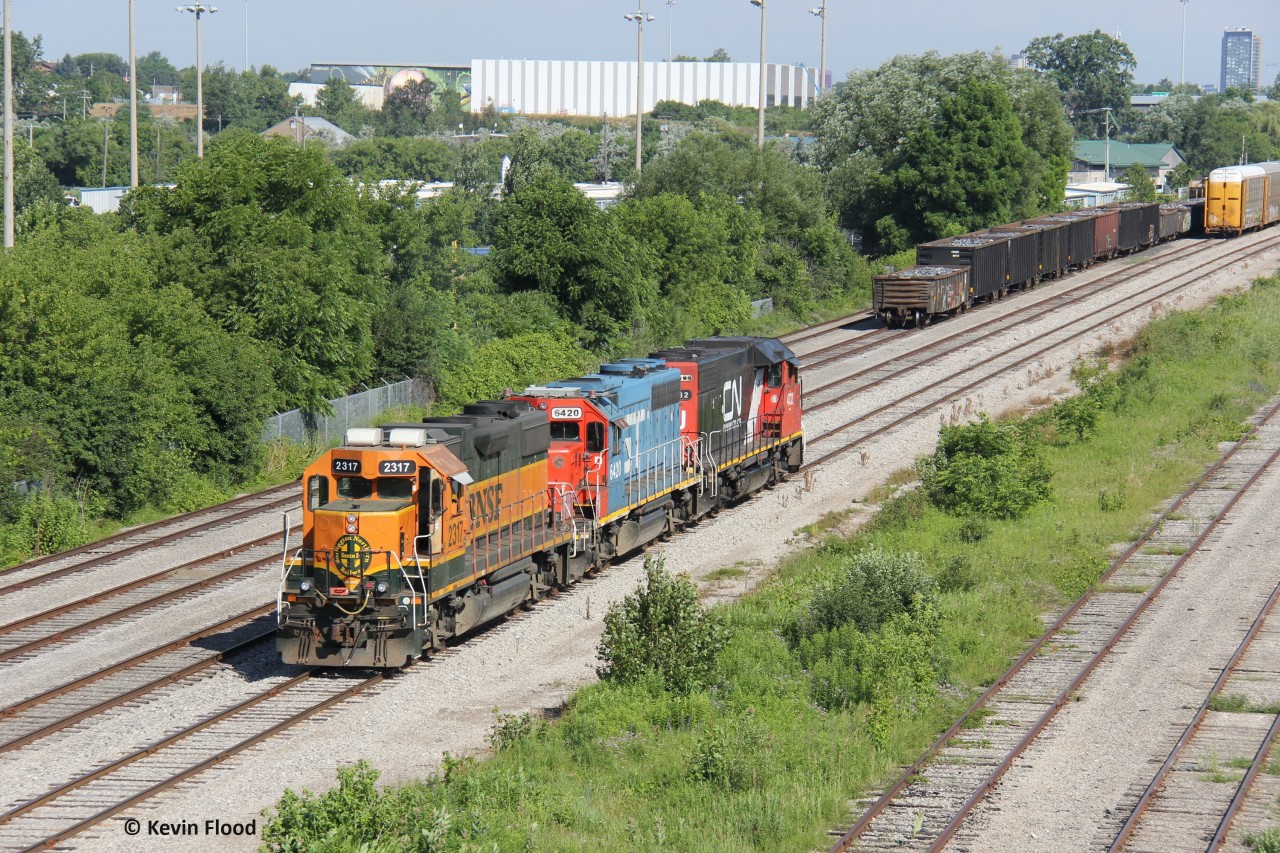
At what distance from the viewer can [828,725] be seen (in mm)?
18938

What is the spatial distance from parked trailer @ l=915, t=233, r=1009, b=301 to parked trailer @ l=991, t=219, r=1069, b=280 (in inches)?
144

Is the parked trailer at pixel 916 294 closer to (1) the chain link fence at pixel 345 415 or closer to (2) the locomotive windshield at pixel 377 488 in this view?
(1) the chain link fence at pixel 345 415

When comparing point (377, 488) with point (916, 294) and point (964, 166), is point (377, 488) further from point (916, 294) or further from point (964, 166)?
point (964, 166)

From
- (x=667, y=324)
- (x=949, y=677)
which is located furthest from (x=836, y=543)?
(x=667, y=324)

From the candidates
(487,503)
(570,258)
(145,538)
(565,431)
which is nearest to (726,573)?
(565,431)

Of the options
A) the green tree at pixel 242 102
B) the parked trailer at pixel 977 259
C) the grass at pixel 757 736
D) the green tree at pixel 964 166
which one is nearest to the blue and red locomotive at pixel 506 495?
the grass at pixel 757 736

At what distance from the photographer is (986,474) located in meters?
32.2

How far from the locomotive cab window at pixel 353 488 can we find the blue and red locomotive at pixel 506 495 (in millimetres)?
20

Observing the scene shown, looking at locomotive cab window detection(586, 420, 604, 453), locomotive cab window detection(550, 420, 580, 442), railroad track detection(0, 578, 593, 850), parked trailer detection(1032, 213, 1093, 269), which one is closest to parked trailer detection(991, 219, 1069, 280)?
parked trailer detection(1032, 213, 1093, 269)

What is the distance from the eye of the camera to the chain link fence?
38.6m

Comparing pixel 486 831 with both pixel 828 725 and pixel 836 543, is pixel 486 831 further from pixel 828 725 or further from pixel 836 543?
pixel 836 543

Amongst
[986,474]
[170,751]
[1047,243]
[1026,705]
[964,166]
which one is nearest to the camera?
[170,751]

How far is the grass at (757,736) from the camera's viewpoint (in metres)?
14.9

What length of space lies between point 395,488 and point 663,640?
4402 mm
